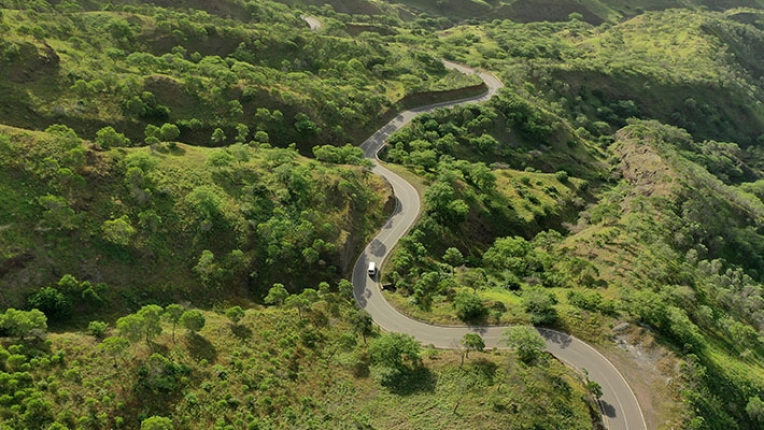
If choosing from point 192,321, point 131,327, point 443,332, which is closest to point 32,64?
point 131,327

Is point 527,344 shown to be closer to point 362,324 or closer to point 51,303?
point 362,324

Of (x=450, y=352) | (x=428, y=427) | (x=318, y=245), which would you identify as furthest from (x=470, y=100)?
(x=428, y=427)

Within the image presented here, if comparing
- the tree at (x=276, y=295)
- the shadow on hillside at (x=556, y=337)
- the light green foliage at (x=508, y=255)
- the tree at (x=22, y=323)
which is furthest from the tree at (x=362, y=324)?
the tree at (x=22, y=323)

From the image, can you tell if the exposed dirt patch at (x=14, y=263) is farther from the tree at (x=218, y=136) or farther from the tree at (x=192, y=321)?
the tree at (x=218, y=136)

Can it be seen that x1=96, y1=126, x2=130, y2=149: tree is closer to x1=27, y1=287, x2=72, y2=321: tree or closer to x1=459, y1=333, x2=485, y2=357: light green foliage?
x1=27, y1=287, x2=72, y2=321: tree

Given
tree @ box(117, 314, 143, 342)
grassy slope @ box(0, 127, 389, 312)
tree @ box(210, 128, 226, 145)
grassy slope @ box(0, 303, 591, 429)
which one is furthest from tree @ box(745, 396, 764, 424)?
tree @ box(210, 128, 226, 145)

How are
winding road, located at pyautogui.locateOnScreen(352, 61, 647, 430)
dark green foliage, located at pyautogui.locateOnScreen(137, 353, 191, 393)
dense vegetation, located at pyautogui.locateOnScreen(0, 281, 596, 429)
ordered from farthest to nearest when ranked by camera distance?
1. winding road, located at pyautogui.locateOnScreen(352, 61, 647, 430)
2. dark green foliage, located at pyautogui.locateOnScreen(137, 353, 191, 393)
3. dense vegetation, located at pyautogui.locateOnScreen(0, 281, 596, 429)
